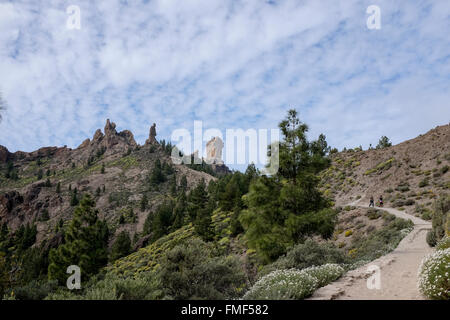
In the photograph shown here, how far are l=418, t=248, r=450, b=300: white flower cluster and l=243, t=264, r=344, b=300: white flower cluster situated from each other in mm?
2436

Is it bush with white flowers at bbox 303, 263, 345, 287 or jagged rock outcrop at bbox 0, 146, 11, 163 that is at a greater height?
jagged rock outcrop at bbox 0, 146, 11, 163

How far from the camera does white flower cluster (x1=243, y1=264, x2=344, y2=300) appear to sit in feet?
20.9

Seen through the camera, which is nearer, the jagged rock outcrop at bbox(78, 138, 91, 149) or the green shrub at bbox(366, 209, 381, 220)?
the green shrub at bbox(366, 209, 381, 220)

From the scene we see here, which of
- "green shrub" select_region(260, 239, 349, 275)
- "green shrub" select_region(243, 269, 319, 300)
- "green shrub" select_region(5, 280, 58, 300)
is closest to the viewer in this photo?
"green shrub" select_region(243, 269, 319, 300)

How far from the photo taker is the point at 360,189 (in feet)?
122

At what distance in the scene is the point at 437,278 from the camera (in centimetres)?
593

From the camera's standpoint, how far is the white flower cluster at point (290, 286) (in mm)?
6355

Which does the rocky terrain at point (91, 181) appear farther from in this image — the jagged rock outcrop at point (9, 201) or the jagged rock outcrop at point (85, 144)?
the jagged rock outcrop at point (85, 144)

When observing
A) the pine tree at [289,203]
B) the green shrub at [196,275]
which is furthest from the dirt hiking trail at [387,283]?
the pine tree at [289,203]

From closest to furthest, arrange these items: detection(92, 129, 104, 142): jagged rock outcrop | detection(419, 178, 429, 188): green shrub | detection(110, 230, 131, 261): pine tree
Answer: detection(419, 178, 429, 188): green shrub, detection(110, 230, 131, 261): pine tree, detection(92, 129, 104, 142): jagged rock outcrop

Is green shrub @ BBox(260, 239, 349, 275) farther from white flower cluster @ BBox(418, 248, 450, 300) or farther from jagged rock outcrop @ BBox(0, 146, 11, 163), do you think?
jagged rock outcrop @ BBox(0, 146, 11, 163)

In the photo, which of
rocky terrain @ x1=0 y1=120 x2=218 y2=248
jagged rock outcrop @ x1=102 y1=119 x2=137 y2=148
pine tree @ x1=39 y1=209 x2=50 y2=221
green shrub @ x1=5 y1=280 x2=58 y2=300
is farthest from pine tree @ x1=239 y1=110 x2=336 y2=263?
jagged rock outcrop @ x1=102 y1=119 x2=137 y2=148

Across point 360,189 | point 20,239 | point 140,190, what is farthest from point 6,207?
point 360,189

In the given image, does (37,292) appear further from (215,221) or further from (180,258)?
(215,221)
